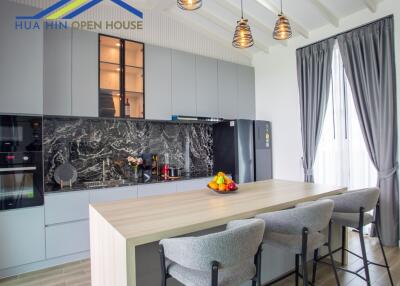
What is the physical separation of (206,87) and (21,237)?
2876mm

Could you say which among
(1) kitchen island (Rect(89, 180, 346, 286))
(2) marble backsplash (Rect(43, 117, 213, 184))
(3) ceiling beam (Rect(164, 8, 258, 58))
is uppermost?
(3) ceiling beam (Rect(164, 8, 258, 58))

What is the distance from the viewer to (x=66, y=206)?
254cm

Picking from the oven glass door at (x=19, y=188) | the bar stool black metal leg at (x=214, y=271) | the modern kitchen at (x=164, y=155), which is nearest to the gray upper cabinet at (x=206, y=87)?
the modern kitchen at (x=164, y=155)

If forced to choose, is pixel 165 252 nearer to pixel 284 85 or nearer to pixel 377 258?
pixel 377 258

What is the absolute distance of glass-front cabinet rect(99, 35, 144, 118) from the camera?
2969 mm

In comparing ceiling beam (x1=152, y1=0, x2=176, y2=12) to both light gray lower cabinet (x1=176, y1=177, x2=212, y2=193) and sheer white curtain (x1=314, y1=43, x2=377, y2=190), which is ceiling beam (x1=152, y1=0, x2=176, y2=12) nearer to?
sheer white curtain (x1=314, y1=43, x2=377, y2=190)

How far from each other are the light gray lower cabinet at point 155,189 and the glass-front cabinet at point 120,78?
90cm

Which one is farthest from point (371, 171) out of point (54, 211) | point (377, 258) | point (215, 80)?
point (54, 211)

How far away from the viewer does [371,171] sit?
313cm

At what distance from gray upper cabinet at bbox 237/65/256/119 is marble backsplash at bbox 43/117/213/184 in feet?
2.58

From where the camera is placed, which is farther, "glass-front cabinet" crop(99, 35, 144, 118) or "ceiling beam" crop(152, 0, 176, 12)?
"ceiling beam" crop(152, 0, 176, 12)

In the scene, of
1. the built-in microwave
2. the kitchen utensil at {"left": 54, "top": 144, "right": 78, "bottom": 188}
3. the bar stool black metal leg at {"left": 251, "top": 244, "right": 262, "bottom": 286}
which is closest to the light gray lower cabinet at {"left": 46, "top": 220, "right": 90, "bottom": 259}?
the kitchen utensil at {"left": 54, "top": 144, "right": 78, "bottom": 188}

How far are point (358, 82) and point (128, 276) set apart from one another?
328 cm

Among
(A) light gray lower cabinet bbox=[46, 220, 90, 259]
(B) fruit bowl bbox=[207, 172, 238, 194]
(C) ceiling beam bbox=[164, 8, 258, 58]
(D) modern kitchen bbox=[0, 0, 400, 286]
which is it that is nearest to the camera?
(D) modern kitchen bbox=[0, 0, 400, 286]
